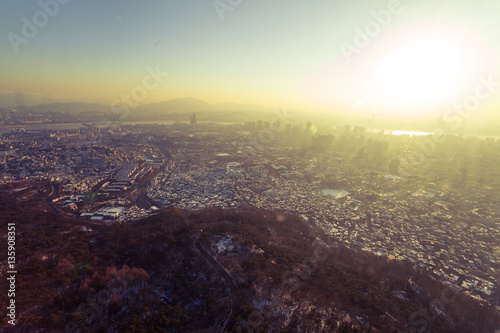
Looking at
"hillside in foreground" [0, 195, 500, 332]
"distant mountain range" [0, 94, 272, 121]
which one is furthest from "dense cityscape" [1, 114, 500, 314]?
"distant mountain range" [0, 94, 272, 121]

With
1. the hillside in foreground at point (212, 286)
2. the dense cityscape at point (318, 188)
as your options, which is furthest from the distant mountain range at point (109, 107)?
the hillside in foreground at point (212, 286)

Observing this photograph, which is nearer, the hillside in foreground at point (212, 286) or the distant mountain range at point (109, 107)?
the hillside in foreground at point (212, 286)

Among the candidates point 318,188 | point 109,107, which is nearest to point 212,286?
point 318,188

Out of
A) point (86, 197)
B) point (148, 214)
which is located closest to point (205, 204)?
point (148, 214)

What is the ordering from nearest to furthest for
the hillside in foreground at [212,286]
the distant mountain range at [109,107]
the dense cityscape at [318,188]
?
the hillside in foreground at [212,286], the dense cityscape at [318,188], the distant mountain range at [109,107]

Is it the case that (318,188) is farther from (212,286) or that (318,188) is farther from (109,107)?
(109,107)

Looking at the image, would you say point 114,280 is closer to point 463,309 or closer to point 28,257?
point 28,257

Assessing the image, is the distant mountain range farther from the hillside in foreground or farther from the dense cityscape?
the hillside in foreground

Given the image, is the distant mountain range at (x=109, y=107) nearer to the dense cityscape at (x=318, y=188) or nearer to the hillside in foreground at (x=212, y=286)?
the dense cityscape at (x=318, y=188)

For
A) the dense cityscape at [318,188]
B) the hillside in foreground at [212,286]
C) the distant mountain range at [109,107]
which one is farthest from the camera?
the distant mountain range at [109,107]

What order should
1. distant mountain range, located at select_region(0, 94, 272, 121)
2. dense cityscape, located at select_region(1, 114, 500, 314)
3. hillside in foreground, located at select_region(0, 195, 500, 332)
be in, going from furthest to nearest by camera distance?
distant mountain range, located at select_region(0, 94, 272, 121)
dense cityscape, located at select_region(1, 114, 500, 314)
hillside in foreground, located at select_region(0, 195, 500, 332)

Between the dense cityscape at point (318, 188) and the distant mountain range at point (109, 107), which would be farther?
the distant mountain range at point (109, 107)

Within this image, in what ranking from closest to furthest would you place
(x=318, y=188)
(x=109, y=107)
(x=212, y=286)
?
(x=212, y=286), (x=318, y=188), (x=109, y=107)
